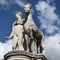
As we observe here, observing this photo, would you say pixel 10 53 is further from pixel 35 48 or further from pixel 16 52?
pixel 35 48

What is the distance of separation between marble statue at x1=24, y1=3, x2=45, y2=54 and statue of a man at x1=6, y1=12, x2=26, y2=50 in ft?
1.37

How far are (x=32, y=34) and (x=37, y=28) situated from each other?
0.62 metres

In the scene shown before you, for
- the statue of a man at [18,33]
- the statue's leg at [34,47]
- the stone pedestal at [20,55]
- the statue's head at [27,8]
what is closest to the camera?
the stone pedestal at [20,55]

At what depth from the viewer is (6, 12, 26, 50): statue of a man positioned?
25.5m

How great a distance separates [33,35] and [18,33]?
43.3 inches

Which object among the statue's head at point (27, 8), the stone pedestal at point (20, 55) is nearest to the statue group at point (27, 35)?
the statue's head at point (27, 8)

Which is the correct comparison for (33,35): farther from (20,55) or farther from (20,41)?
(20,55)

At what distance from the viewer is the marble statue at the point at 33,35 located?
2561cm

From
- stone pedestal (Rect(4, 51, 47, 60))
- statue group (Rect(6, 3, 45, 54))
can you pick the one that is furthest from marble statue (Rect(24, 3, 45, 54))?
stone pedestal (Rect(4, 51, 47, 60))

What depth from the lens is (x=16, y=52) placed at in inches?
968

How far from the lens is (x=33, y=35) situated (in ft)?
85.0

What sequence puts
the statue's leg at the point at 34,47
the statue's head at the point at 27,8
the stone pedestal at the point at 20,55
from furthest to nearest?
the statue's head at the point at 27,8
the statue's leg at the point at 34,47
the stone pedestal at the point at 20,55

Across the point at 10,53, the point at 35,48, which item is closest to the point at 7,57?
the point at 10,53

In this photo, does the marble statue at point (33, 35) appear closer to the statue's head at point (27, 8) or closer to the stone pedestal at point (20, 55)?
the statue's head at point (27, 8)
